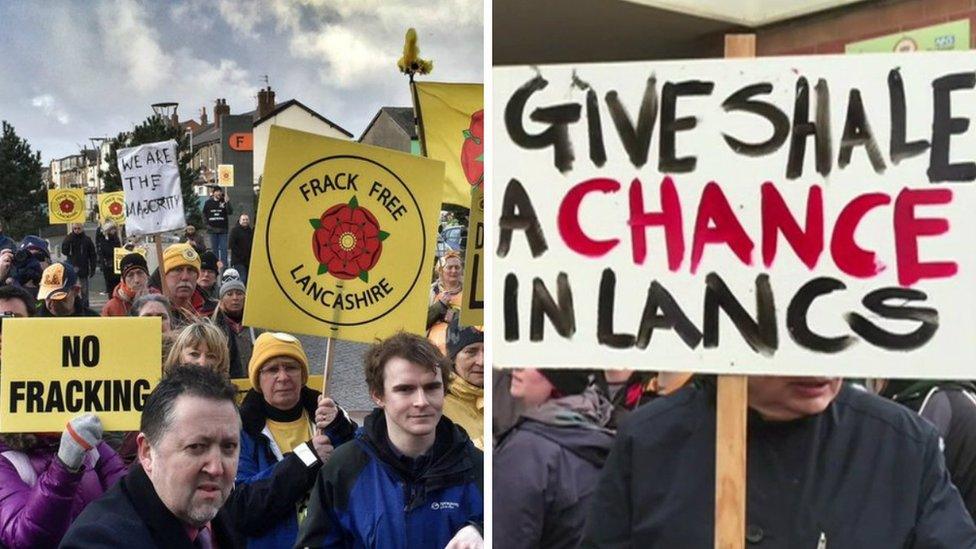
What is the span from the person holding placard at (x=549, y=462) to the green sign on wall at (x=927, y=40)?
0.91 m

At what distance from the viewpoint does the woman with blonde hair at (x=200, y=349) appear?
3533 millimetres

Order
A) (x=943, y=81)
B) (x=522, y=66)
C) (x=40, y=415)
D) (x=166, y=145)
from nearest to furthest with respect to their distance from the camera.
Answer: (x=943, y=81)
(x=522, y=66)
(x=40, y=415)
(x=166, y=145)

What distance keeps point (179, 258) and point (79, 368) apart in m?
2.50

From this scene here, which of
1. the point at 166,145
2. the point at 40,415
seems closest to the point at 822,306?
the point at 40,415

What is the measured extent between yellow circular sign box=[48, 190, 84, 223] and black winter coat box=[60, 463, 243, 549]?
10.8 m

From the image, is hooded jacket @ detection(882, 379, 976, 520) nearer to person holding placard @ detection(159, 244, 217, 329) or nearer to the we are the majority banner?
the we are the majority banner

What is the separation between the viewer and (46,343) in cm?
337

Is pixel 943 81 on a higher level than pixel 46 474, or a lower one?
higher

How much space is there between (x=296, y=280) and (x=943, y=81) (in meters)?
2.08

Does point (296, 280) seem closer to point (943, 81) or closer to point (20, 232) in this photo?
point (943, 81)

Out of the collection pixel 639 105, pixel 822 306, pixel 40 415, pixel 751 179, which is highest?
pixel 639 105

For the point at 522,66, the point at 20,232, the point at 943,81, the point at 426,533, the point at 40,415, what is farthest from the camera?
the point at 20,232

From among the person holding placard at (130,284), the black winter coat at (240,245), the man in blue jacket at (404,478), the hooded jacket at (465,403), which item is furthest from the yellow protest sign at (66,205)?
the man in blue jacket at (404,478)

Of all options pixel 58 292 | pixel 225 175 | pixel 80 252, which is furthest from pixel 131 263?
pixel 225 175
